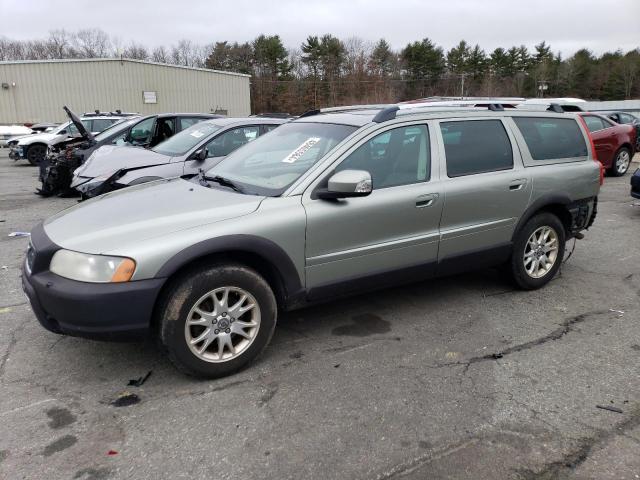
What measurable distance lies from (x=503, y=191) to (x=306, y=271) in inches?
78.3

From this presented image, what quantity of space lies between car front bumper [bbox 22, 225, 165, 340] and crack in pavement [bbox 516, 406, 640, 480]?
7.03 feet

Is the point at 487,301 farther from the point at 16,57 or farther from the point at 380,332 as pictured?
the point at 16,57

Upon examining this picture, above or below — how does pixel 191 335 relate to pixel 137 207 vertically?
below

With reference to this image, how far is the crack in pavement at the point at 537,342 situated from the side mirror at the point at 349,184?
4.19ft

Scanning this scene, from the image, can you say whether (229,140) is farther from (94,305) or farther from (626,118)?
(626,118)

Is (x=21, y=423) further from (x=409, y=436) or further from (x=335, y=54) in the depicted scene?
(x=335, y=54)

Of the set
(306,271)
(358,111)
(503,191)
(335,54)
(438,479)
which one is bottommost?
(438,479)

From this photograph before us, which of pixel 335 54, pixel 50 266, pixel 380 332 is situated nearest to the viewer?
Result: pixel 50 266

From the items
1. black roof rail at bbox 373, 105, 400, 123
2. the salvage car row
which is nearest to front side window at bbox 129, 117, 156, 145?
the salvage car row

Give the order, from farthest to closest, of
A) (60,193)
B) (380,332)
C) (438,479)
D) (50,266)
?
1. (60,193)
2. (380,332)
3. (50,266)
4. (438,479)

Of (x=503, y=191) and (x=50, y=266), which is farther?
(x=503, y=191)

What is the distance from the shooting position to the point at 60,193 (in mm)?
10352

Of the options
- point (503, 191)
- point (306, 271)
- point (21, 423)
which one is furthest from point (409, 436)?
point (503, 191)

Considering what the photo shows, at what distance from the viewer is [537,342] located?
12.6 feet
